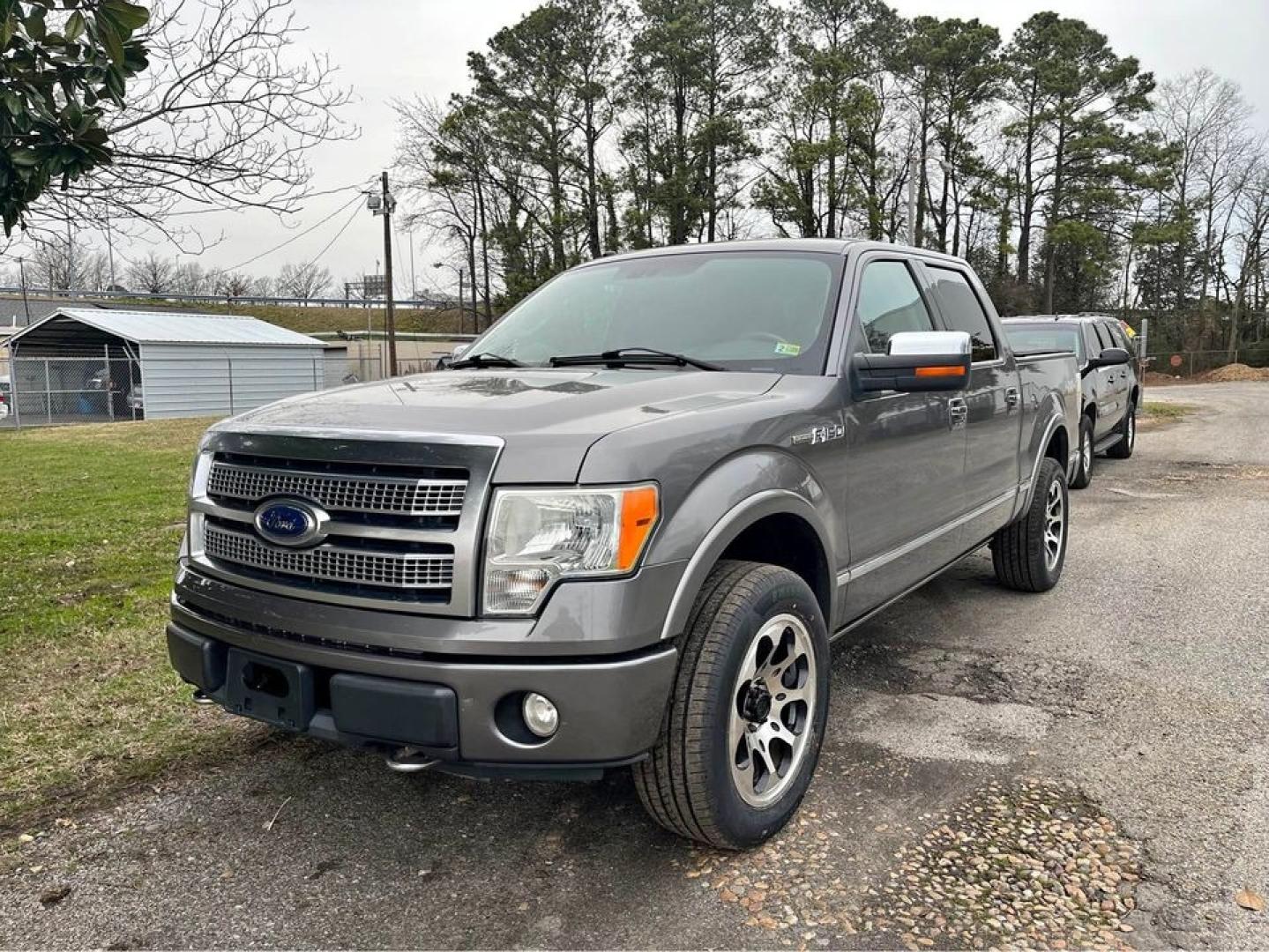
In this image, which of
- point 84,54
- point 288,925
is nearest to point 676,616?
point 288,925

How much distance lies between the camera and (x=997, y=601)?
566 cm

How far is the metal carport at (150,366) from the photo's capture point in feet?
94.7

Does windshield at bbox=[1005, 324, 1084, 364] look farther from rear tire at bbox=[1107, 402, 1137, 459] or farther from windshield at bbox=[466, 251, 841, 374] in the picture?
windshield at bbox=[466, 251, 841, 374]

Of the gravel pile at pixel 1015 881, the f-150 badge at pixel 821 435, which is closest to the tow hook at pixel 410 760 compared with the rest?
the gravel pile at pixel 1015 881

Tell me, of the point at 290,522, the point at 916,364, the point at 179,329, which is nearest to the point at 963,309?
the point at 916,364

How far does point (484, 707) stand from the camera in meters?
2.36

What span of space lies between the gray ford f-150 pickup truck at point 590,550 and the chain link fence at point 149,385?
87.3 feet

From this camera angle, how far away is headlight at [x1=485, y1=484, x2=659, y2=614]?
2371mm

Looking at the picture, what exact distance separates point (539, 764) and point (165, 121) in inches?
201

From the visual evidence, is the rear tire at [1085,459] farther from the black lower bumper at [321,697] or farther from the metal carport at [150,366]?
the metal carport at [150,366]

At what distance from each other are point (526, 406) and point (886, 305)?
1957 millimetres

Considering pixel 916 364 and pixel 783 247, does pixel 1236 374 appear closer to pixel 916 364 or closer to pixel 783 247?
pixel 783 247

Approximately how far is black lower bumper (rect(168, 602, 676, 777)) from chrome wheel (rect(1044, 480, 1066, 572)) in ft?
13.0

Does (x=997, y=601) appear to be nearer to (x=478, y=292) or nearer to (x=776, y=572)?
(x=776, y=572)
